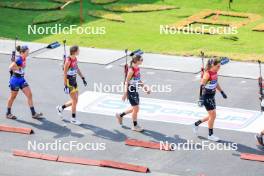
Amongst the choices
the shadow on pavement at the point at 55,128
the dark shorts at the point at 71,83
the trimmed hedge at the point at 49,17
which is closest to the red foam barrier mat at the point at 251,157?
the shadow on pavement at the point at 55,128

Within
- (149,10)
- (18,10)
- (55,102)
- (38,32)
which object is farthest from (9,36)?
(55,102)

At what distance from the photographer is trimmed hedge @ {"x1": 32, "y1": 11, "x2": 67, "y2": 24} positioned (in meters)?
29.6

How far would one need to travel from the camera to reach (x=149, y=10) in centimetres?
3100

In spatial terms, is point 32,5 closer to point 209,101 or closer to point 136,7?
point 136,7

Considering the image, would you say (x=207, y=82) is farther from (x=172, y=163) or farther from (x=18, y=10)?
(x=18, y=10)

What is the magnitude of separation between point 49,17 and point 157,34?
520cm

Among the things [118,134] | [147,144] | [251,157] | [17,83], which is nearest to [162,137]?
[147,144]

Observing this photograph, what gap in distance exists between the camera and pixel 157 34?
27359 mm

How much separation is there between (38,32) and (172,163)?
13817 mm

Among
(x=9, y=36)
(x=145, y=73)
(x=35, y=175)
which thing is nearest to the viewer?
(x=35, y=175)

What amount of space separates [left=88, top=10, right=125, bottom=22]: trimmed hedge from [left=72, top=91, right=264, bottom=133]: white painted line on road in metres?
9.37

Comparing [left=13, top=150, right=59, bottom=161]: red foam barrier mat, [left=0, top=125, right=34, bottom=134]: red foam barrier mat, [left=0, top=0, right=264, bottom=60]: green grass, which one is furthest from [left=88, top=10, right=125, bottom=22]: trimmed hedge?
[left=13, top=150, right=59, bottom=161]: red foam barrier mat

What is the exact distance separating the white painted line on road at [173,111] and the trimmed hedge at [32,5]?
12.0 metres

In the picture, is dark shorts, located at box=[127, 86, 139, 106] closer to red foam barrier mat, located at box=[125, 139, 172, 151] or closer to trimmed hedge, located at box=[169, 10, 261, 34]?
red foam barrier mat, located at box=[125, 139, 172, 151]
